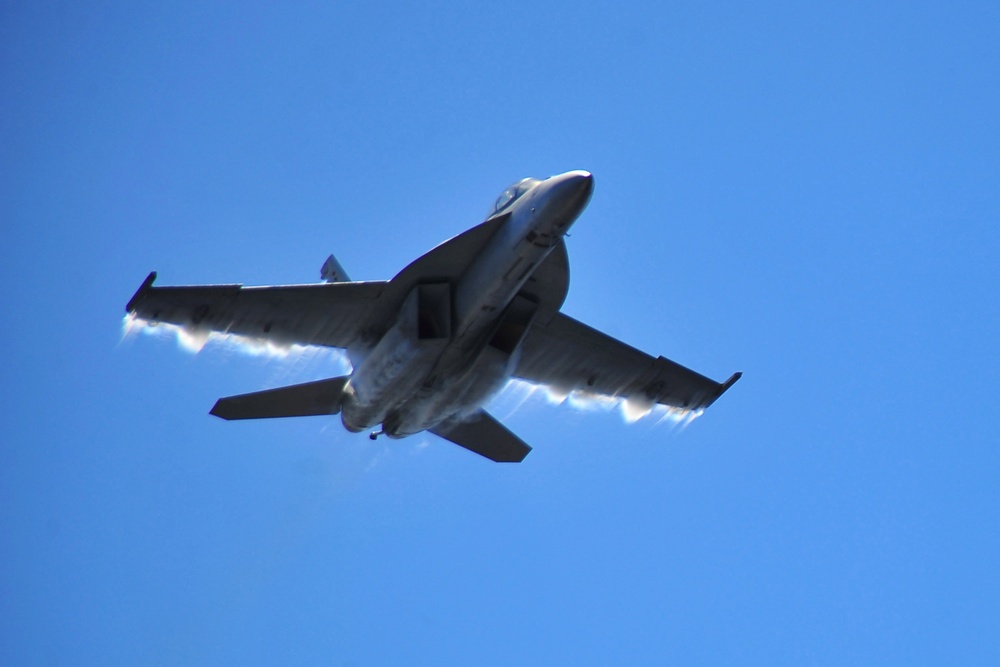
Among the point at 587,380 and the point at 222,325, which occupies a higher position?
the point at 587,380

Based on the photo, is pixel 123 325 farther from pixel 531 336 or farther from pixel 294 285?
pixel 531 336

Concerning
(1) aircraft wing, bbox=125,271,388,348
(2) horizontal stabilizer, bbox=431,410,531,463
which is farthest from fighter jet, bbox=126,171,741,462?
(2) horizontal stabilizer, bbox=431,410,531,463

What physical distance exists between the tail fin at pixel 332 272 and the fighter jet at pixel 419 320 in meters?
2.85

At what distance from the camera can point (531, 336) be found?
28531 millimetres

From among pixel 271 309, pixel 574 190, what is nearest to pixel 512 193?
pixel 574 190

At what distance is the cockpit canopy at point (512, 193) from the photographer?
82.4ft

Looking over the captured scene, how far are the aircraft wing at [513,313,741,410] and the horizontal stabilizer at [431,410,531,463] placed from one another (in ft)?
4.63

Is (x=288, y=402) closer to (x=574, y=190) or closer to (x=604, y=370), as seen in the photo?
(x=604, y=370)

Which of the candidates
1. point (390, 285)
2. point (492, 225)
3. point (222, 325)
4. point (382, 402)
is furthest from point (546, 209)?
point (222, 325)

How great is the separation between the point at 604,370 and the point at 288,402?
7.56m

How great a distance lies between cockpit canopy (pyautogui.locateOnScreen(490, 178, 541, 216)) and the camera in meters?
25.1

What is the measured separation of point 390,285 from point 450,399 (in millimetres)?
2829

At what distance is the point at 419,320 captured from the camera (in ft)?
84.8

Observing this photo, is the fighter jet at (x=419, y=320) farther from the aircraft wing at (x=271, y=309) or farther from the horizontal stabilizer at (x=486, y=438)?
the horizontal stabilizer at (x=486, y=438)
